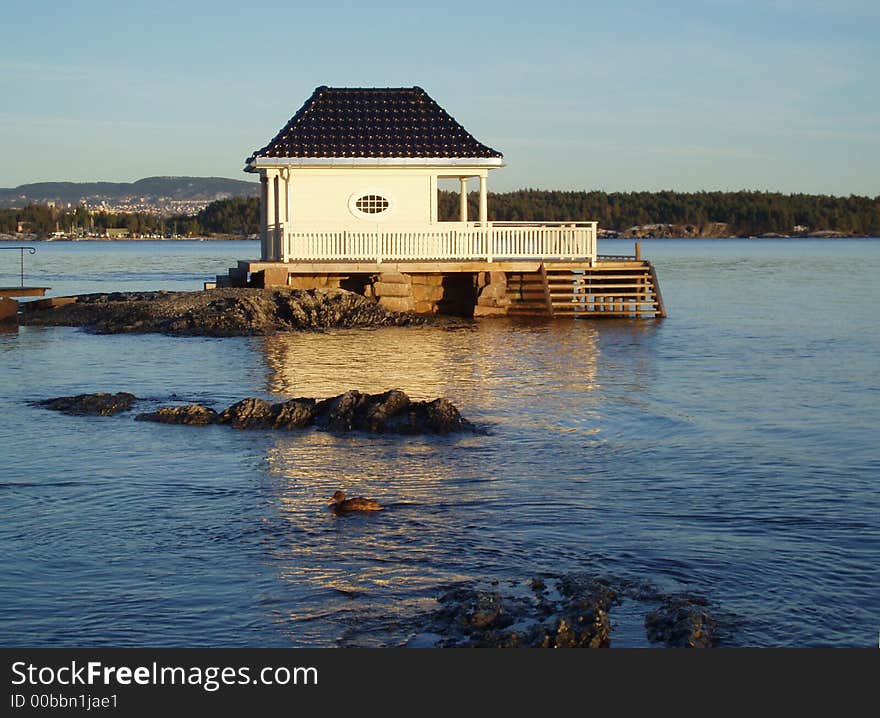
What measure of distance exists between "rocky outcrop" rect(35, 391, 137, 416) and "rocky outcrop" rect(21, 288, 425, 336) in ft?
36.1

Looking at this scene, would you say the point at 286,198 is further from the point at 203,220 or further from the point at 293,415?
the point at 203,220

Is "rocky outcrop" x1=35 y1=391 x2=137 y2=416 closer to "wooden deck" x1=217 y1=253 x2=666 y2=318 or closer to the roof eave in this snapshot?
"wooden deck" x1=217 y1=253 x2=666 y2=318

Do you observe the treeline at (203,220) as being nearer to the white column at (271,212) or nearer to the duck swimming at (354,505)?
the white column at (271,212)

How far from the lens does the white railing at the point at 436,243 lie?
105ft

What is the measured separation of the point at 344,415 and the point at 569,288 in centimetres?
1854

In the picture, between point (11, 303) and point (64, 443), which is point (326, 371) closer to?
point (64, 443)

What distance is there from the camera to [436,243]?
1286 inches

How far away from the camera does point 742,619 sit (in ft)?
28.1

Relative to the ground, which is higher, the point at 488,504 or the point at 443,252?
the point at 443,252

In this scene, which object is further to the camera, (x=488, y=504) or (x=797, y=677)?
(x=488, y=504)

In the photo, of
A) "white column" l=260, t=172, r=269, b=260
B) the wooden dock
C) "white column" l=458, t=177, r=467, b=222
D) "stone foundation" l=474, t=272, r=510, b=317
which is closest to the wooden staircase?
the wooden dock

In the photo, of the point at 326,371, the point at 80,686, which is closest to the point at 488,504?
the point at 80,686

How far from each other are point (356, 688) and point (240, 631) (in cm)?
179

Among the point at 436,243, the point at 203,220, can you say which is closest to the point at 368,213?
the point at 436,243
